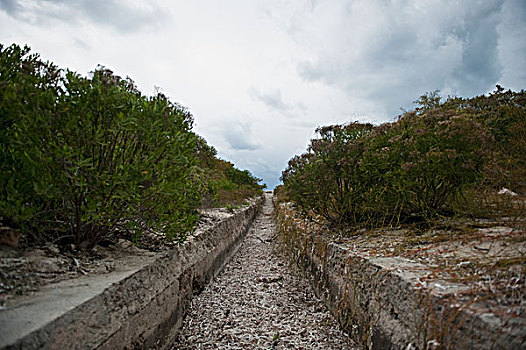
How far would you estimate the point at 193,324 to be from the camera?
293 centimetres

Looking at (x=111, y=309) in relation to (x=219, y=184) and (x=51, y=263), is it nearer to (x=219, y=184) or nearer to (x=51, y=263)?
(x=51, y=263)

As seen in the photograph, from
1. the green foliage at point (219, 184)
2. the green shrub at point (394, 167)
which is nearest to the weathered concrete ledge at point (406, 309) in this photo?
the green shrub at point (394, 167)

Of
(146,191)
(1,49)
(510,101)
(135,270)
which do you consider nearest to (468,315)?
(135,270)

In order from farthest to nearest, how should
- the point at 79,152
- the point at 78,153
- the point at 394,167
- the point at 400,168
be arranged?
the point at 394,167
the point at 400,168
the point at 79,152
the point at 78,153

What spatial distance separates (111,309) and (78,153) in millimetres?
960

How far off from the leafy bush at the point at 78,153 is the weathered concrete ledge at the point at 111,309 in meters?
0.45

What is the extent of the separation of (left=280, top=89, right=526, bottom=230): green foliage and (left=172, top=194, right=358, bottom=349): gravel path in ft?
3.64

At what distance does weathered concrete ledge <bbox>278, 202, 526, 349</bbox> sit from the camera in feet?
4.10

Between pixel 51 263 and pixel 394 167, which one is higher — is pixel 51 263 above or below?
below

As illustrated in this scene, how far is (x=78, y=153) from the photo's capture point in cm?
194

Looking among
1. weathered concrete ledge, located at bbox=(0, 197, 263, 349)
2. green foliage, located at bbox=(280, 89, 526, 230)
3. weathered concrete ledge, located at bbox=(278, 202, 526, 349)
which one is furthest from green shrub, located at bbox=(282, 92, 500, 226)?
weathered concrete ledge, located at bbox=(0, 197, 263, 349)

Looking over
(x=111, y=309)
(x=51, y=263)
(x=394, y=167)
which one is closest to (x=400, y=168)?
(x=394, y=167)

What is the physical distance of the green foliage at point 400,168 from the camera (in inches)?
112

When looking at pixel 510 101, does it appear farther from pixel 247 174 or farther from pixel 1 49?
pixel 247 174
